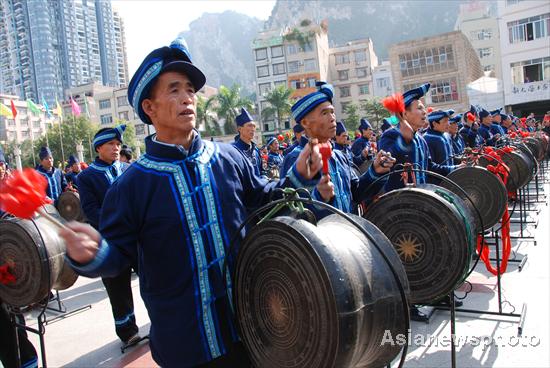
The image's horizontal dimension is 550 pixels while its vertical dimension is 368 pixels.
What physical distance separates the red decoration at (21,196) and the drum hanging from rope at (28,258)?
7.27ft

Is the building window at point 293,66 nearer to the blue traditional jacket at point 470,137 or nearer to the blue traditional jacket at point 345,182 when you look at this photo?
the blue traditional jacket at point 470,137

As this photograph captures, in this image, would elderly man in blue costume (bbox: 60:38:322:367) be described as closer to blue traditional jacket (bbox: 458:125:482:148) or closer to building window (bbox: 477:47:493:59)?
blue traditional jacket (bbox: 458:125:482:148)

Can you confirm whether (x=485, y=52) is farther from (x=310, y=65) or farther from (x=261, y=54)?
(x=261, y=54)

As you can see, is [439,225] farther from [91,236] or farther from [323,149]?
[91,236]

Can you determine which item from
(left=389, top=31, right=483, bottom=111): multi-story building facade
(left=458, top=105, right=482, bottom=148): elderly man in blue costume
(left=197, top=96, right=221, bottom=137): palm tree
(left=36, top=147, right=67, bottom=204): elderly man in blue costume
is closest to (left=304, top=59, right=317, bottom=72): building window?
(left=389, top=31, right=483, bottom=111): multi-story building facade

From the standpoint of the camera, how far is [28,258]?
3629 millimetres

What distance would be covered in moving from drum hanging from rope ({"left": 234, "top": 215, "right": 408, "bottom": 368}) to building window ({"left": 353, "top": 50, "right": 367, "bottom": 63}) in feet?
188

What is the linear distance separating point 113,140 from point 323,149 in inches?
144

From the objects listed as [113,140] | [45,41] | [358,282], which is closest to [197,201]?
[358,282]

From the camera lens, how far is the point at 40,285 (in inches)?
140

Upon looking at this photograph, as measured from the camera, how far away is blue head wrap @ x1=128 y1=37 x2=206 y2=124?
195 centimetres

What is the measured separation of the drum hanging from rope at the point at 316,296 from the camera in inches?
58.6

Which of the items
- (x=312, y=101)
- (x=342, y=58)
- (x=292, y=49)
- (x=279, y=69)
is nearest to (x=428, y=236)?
(x=312, y=101)

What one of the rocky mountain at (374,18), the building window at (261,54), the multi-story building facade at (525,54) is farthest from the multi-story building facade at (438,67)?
the rocky mountain at (374,18)
